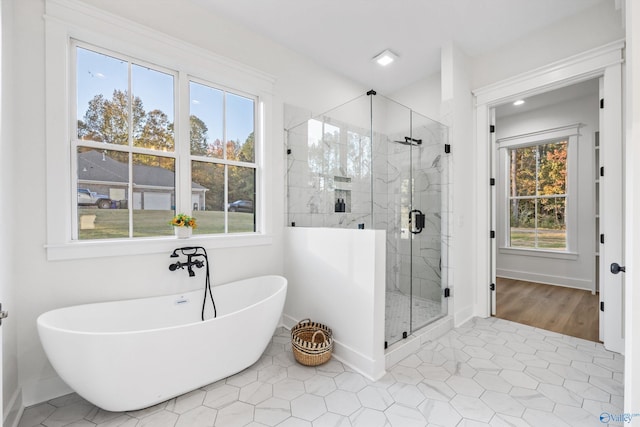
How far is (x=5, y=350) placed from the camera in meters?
1.46

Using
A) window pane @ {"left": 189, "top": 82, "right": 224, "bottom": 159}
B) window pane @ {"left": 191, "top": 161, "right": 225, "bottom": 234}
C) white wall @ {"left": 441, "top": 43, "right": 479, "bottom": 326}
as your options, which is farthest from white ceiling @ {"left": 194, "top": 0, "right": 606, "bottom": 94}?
window pane @ {"left": 191, "top": 161, "right": 225, "bottom": 234}

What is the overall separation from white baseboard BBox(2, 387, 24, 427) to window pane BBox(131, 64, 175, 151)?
66.7 inches

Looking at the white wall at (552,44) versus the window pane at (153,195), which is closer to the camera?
the window pane at (153,195)

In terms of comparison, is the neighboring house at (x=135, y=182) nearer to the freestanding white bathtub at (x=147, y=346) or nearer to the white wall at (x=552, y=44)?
the freestanding white bathtub at (x=147, y=346)

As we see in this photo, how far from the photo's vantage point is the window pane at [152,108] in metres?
2.15

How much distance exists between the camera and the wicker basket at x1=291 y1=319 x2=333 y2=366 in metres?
2.00

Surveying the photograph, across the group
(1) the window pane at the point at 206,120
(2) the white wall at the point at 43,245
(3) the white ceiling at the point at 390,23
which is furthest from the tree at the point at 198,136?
(3) the white ceiling at the point at 390,23

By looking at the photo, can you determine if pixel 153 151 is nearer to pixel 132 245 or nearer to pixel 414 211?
pixel 132 245

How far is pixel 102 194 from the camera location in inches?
78.7

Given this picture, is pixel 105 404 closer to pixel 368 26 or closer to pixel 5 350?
pixel 5 350

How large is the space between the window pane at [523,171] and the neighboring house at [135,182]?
5.13 metres

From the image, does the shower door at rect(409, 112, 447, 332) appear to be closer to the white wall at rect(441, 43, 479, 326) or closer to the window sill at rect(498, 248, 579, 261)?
the white wall at rect(441, 43, 479, 326)

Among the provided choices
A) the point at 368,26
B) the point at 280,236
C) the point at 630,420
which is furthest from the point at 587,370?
the point at 368,26

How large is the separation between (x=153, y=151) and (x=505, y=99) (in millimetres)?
3428
